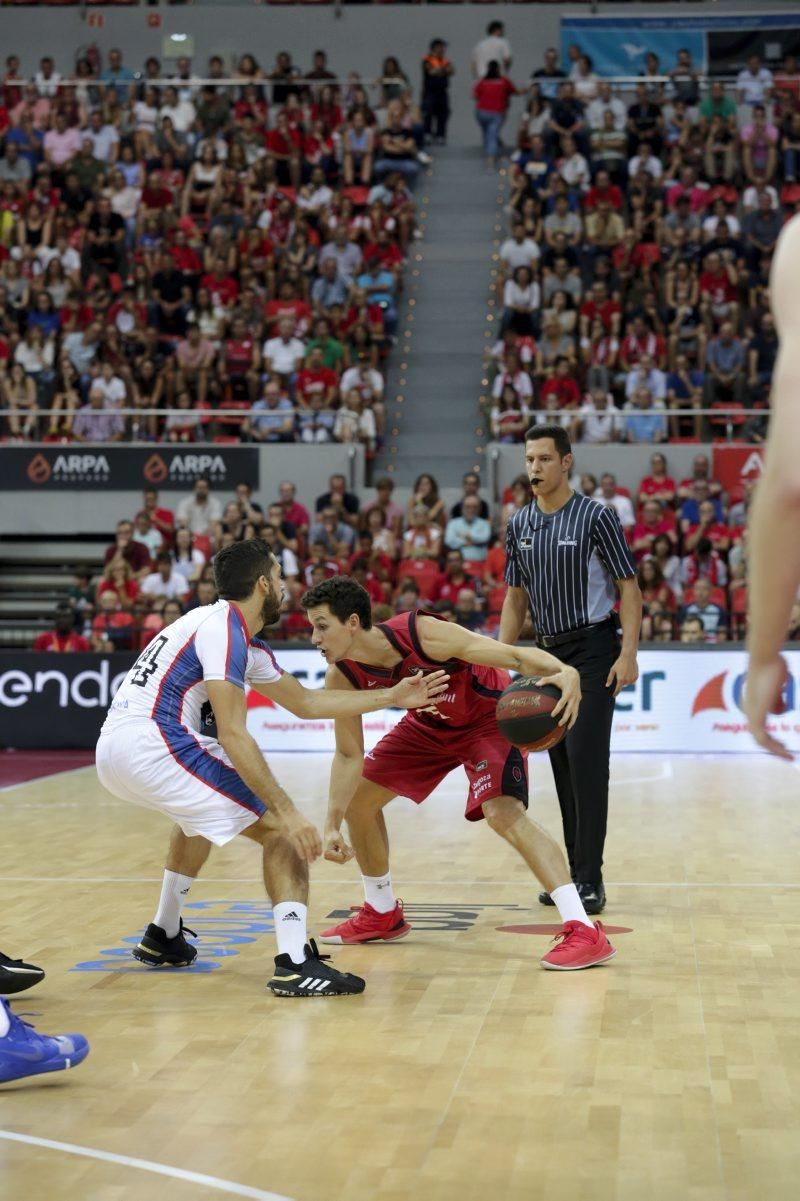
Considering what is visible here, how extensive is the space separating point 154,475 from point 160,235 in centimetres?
483

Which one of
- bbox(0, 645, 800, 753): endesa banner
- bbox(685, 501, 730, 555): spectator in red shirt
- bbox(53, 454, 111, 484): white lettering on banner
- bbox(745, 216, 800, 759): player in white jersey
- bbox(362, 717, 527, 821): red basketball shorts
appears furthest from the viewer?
bbox(53, 454, 111, 484): white lettering on banner

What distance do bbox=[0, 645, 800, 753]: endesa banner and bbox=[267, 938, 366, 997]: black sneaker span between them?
9798 millimetres

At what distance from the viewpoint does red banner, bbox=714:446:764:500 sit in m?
19.6

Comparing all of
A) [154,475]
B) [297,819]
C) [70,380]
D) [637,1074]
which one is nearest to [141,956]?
[297,819]

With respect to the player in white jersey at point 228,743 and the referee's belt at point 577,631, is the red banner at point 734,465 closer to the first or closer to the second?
the referee's belt at point 577,631

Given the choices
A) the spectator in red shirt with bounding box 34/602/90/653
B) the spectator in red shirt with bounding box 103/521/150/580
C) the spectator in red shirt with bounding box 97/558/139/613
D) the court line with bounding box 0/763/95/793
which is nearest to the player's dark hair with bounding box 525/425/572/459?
the court line with bounding box 0/763/95/793

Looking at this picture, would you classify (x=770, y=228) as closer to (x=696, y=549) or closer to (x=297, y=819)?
(x=696, y=549)

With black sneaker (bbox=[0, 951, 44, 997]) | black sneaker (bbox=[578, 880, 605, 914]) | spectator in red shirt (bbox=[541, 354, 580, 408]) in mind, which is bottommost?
black sneaker (bbox=[578, 880, 605, 914])

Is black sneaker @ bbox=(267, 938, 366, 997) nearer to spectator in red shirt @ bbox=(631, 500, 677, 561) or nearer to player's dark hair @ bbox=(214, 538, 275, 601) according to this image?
player's dark hair @ bbox=(214, 538, 275, 601)

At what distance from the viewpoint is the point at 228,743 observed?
586cm

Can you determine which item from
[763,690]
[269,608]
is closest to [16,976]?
[269,608]

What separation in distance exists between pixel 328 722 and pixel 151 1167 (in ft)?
41.6

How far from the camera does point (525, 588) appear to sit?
26.9ft

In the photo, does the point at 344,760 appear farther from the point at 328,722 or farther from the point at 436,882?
the point at 328,722
